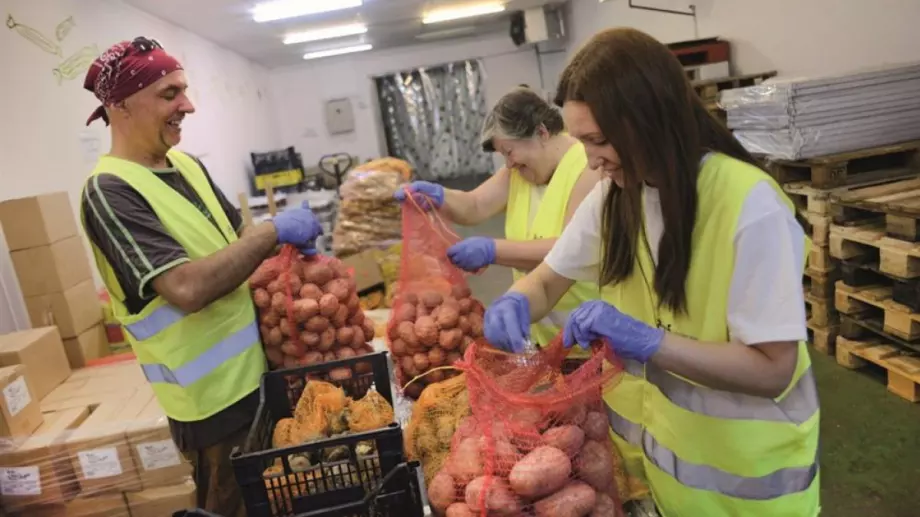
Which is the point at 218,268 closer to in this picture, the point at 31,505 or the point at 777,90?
the point at 31,505

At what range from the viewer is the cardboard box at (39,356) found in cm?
237

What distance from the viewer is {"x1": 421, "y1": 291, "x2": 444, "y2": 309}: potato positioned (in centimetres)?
209

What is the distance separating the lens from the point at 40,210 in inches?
108

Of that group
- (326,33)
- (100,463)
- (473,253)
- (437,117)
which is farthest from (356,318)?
(437,117)

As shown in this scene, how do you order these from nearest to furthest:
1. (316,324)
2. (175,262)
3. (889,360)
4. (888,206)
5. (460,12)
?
(175,262) < (316,324) < (888,206) < (889,360) < (460,12)

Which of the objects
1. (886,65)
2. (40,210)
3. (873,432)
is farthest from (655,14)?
(40,210)

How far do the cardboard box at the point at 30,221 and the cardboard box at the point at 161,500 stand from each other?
49.6 inches

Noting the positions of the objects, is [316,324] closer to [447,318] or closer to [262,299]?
[262,299]

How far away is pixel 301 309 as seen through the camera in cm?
197

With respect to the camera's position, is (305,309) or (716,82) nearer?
(305,309)

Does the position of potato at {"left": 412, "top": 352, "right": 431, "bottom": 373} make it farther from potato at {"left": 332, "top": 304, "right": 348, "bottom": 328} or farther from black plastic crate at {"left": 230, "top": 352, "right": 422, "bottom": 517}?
black plastic crate at {"left": 230, "top": 352, "right": 422, "bottom": 517}

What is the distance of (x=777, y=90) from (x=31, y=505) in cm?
389

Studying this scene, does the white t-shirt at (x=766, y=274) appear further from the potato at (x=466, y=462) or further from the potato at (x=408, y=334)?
the potato at (x=408, y=334)

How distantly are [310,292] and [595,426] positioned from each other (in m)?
1.08
